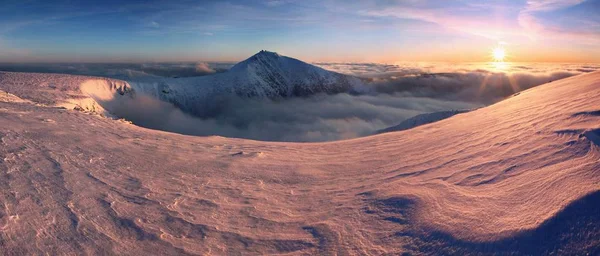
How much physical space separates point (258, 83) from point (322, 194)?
166m

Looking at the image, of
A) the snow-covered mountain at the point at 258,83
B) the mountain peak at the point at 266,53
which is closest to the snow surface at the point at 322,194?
the snow-covered mountain at the point at 258,83

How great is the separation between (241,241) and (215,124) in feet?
453

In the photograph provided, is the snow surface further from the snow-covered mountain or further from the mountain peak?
the mountain peak

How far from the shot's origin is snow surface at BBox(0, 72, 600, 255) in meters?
2.57

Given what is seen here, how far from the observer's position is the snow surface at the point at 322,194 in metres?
2.57

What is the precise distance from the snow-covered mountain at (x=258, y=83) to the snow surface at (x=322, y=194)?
111526 millimetres

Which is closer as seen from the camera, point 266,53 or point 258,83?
point 258,83

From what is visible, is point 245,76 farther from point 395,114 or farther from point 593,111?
point 593,111

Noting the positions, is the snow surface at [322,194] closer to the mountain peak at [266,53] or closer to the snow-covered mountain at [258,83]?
the snow-covered mountain at [258,83]

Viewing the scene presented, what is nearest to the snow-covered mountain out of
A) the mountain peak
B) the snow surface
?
the mountain peak

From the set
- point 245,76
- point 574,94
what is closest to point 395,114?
point 245,76

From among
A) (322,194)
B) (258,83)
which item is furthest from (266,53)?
(322,194)

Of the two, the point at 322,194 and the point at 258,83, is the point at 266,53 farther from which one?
the point at 322,194

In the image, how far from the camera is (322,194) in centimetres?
390
